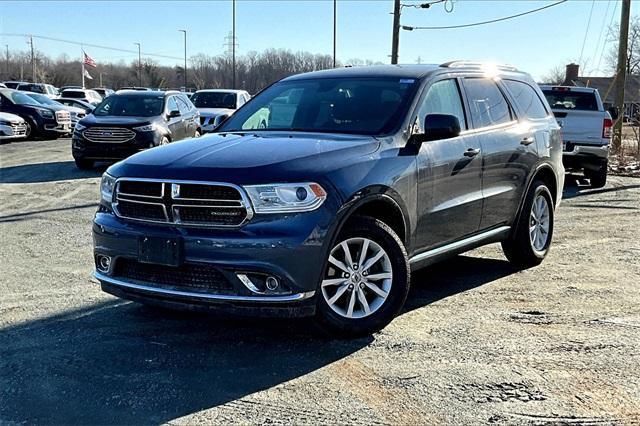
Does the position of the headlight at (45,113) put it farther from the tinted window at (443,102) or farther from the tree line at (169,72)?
the tree line at (169,72)

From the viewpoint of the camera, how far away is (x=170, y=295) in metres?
4.14

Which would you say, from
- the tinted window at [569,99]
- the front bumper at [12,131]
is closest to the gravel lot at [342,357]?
the tinted window at [569,99]

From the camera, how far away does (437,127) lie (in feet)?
16.1

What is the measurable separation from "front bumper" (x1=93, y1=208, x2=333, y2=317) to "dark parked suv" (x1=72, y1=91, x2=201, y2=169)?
32.4 feet

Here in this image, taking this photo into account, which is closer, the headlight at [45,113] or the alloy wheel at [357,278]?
the alloy wheel at [357,278]

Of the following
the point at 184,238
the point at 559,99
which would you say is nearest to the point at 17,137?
the point at 559,99

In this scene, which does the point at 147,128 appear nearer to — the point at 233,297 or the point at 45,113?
the point at 45,113

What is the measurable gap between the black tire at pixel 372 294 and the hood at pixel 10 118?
1840 cm

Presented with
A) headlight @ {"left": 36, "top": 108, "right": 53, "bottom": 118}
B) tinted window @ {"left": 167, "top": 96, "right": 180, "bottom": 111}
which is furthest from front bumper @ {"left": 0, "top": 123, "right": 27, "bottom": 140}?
tinted window @ {"left": 167, "top": 96, "right": 180, "bottom": 111}

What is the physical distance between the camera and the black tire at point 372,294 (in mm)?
4310

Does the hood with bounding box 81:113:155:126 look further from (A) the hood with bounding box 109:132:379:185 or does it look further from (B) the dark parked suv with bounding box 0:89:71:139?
(A) the hood with bounding box 109:132:379:185

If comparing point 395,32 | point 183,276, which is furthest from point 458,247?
point 395,32

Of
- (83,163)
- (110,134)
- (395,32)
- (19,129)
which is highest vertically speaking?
(395,32)

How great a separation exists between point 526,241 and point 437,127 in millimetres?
2094
